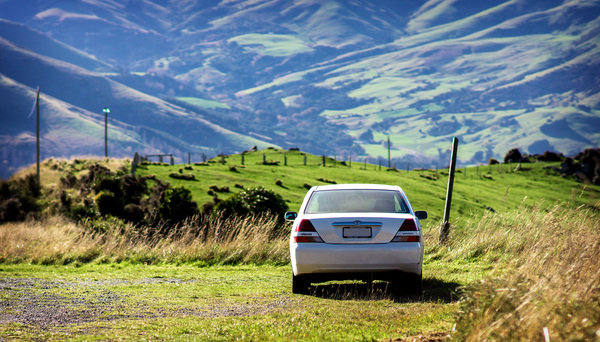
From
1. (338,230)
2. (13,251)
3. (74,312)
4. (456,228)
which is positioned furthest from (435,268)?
(13,251)

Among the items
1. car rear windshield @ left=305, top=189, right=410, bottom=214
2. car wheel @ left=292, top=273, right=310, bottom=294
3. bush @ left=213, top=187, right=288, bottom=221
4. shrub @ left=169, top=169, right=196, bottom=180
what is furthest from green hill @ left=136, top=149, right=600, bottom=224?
car wheel @ left=292, top=273, right=310, bottom=294

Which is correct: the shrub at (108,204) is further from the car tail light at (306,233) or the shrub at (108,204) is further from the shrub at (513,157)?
the shrub at (513,157)

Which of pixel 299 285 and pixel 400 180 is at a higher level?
pixel 400 180

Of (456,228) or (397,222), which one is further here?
(456,228)

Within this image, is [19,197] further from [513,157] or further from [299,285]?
[513,157]

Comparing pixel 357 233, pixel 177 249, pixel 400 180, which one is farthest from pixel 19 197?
pixel 400 180

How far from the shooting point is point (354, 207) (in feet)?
38.1

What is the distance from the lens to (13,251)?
17953 mm

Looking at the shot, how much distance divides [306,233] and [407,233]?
163 cm

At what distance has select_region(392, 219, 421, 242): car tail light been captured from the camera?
9883 mm

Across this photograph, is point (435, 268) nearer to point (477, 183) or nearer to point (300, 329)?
point (300, 329)

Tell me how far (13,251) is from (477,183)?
316ft

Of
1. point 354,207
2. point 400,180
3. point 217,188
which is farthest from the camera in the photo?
point 400,180

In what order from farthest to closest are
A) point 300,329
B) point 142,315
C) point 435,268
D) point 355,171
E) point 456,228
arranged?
1. point 355,171
2. point 456,228
3. point 435,268
4. point 142,315
5. point 300,329
